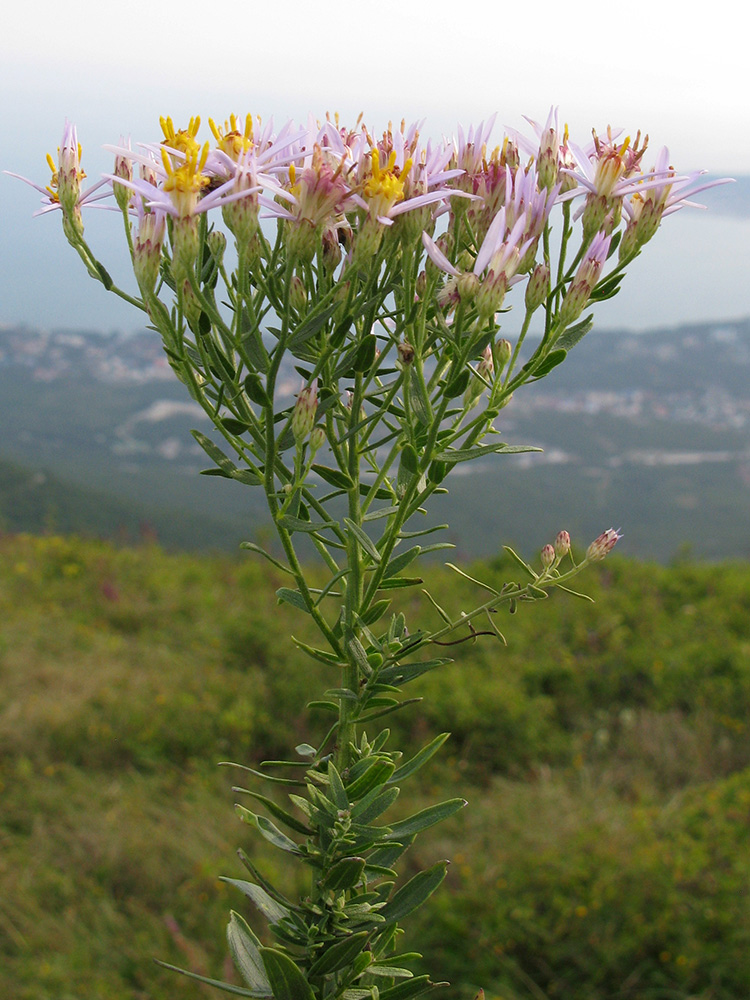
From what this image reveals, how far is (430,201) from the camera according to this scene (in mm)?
1122

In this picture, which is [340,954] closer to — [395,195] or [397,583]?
[397,583]

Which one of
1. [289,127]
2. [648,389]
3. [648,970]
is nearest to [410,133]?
[289,127]

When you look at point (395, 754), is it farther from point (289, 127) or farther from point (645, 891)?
point (645, 891)

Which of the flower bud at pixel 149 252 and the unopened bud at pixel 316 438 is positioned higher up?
the flower bud at pixel 149 252

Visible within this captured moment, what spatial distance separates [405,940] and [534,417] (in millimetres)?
113845

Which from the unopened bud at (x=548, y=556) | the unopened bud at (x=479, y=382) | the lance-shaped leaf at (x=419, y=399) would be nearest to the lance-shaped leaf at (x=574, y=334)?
the unopened bud at (x=479, y=382)

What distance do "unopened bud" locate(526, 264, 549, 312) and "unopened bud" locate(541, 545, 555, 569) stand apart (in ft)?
1.32

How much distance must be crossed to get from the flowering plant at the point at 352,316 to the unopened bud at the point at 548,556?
0.05m

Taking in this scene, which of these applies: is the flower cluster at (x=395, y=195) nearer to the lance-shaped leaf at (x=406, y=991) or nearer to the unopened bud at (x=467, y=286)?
the unopened bud at (x=467, y=286)

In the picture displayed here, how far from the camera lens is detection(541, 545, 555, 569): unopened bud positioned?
4.53 ft

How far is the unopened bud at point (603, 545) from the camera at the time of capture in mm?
1440

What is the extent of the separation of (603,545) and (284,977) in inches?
33.5

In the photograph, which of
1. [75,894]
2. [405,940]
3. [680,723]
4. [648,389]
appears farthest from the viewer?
[648,389]

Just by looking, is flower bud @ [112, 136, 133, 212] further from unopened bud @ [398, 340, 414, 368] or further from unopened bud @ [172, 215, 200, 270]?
unopened bud @ [398, 340, 414, 368]
